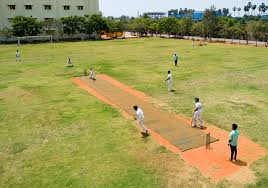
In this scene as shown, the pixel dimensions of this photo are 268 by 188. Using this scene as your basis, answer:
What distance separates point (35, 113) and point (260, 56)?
34.9m

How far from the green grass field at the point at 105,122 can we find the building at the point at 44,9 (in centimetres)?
4412

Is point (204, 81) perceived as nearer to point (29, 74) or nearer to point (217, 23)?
point (29, 74)

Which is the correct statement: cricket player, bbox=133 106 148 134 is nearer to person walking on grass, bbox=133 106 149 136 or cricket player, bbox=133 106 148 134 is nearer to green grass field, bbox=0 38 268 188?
person walking on grass, bbox=133 106 149 136

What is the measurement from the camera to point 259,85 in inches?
1081

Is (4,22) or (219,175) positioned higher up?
(4,22)

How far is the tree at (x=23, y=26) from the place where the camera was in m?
69.8

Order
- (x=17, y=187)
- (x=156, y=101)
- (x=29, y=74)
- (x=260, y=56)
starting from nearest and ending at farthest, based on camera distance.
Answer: (x=17, y=187) < (x=156, y=101) < (x=29, y=74) < (x=260, y=56)

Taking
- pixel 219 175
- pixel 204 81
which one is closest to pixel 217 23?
pixel 204 81

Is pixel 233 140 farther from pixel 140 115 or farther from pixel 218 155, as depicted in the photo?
pixel 140 115

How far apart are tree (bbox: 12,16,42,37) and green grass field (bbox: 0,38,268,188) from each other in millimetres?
35337

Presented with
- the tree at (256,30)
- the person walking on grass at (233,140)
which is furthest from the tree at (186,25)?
the person walking on grass at (233,140)

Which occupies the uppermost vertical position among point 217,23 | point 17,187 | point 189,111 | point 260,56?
point 217,23

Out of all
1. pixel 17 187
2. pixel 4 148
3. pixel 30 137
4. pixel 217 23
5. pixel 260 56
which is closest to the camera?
pixel 17 187

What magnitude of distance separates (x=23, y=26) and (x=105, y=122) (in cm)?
5864
